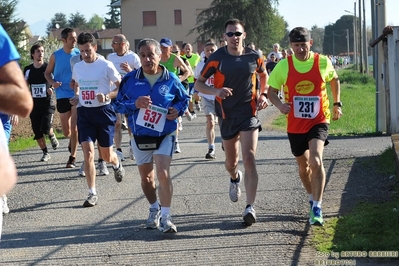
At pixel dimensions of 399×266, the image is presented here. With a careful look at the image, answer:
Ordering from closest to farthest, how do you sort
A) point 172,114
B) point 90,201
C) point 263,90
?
point 172,114 → point 263,90 → point 90,201

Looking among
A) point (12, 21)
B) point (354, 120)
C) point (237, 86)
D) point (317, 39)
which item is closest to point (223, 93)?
point (237, 86)

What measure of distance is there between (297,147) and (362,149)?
6.61 meters

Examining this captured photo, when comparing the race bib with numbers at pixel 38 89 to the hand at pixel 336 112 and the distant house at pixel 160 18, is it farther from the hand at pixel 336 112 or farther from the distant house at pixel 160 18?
the distant house at pixel 160 18

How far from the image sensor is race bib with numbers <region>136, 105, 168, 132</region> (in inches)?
304

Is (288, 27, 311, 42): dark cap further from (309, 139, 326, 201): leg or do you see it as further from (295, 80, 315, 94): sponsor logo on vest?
(309, 139, 326, 201): leg

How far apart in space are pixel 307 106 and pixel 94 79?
132 inches

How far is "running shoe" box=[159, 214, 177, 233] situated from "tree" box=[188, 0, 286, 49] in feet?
234

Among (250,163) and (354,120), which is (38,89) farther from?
(354,120)

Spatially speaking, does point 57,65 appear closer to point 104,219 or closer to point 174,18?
point 104,219

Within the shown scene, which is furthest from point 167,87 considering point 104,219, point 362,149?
point 362,149

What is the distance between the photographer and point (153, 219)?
784cm

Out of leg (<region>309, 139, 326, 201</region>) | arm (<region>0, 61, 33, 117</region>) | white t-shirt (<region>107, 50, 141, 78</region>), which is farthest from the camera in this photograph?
white t-shirt (<region>107, 50, 141, 78</region>)

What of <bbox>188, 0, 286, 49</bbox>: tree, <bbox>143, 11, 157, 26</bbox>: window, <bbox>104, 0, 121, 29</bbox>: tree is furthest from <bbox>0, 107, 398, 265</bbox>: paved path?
<bbox>104, 0, 121, 29</bbox>: tree

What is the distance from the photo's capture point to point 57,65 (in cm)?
1259
